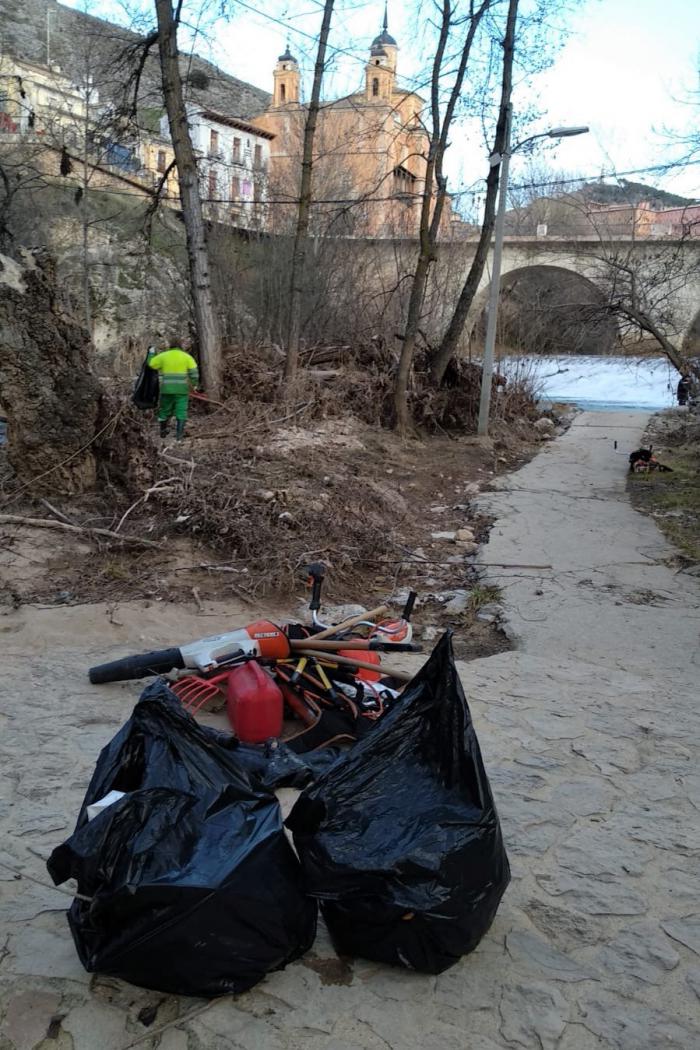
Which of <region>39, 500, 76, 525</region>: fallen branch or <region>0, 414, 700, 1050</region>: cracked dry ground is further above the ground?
<region>39, 500, 76, 525</region>: fallen branch

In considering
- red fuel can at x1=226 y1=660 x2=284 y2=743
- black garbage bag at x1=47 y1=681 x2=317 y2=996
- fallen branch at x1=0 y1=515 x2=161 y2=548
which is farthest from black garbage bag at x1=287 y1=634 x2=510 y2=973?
fallen branch at x1=0 y1=515 x2=161 y2=548

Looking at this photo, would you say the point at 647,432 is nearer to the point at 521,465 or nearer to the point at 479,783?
the point at 521,465

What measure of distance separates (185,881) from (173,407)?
10971 mm

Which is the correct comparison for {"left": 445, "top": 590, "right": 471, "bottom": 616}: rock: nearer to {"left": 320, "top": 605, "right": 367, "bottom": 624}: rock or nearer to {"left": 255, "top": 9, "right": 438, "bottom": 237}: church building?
{"left": 320, "top": 605, "right": 367, "bottom": 624}: rock

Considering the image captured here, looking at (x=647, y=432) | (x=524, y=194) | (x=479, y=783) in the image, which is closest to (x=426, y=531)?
(x=479, y=783)

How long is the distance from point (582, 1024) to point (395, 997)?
1.65 ft

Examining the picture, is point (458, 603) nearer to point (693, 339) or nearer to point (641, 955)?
point (641, 955)

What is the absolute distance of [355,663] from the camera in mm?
4004

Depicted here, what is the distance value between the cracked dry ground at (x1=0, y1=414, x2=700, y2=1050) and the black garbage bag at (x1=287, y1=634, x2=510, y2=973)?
17 cm

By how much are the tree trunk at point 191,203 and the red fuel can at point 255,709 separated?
11259 millimetres

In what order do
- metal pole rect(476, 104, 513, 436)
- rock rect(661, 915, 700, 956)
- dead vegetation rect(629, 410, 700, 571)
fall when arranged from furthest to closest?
metal pole rect(476, 104, 513, 436) → dead vegetation rect(629, 410, 700, 571) → rock rect(661, 915, 700, 956)

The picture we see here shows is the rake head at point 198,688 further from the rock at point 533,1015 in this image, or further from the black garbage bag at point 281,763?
the rock at point 533,1015

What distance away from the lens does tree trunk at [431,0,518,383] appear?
47.3 feet

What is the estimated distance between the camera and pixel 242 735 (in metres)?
3.72
